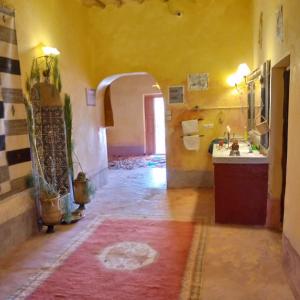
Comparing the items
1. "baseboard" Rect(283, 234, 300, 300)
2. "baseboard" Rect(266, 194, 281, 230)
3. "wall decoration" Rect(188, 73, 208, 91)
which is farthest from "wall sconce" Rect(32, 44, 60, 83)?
"baseboard" Rect(283, 234, 300, 300)

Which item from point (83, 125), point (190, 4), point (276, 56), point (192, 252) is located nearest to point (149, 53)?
point (190, 4)

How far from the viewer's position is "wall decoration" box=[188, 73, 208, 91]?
4.98 meters

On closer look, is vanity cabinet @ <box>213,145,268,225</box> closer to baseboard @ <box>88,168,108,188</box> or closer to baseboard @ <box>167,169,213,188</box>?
baseboard @ <box>167,169,213,188</box>

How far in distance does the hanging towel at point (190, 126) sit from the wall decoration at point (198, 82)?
0.55 metres

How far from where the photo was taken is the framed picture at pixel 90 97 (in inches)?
197

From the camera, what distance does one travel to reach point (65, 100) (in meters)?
4.14

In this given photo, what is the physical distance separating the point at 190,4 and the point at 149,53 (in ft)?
3.27

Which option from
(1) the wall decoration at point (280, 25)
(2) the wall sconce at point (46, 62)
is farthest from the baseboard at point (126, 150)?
(1) the wall decoration at point (280, 25)

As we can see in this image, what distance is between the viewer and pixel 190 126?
Answer: 511 centimetres

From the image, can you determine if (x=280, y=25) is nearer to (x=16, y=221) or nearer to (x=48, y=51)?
(x=48, y=51)

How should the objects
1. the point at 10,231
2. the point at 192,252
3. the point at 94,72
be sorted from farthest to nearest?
the point at 94,72, the point at 10,231, the point at 192,252

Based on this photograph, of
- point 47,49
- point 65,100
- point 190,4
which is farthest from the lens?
point 190,4

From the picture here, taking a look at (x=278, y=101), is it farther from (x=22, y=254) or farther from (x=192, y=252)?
(x=22, y=254)

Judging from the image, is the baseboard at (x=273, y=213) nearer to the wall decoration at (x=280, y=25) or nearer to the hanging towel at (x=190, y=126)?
the wall decoration at (x=280, y=25)
